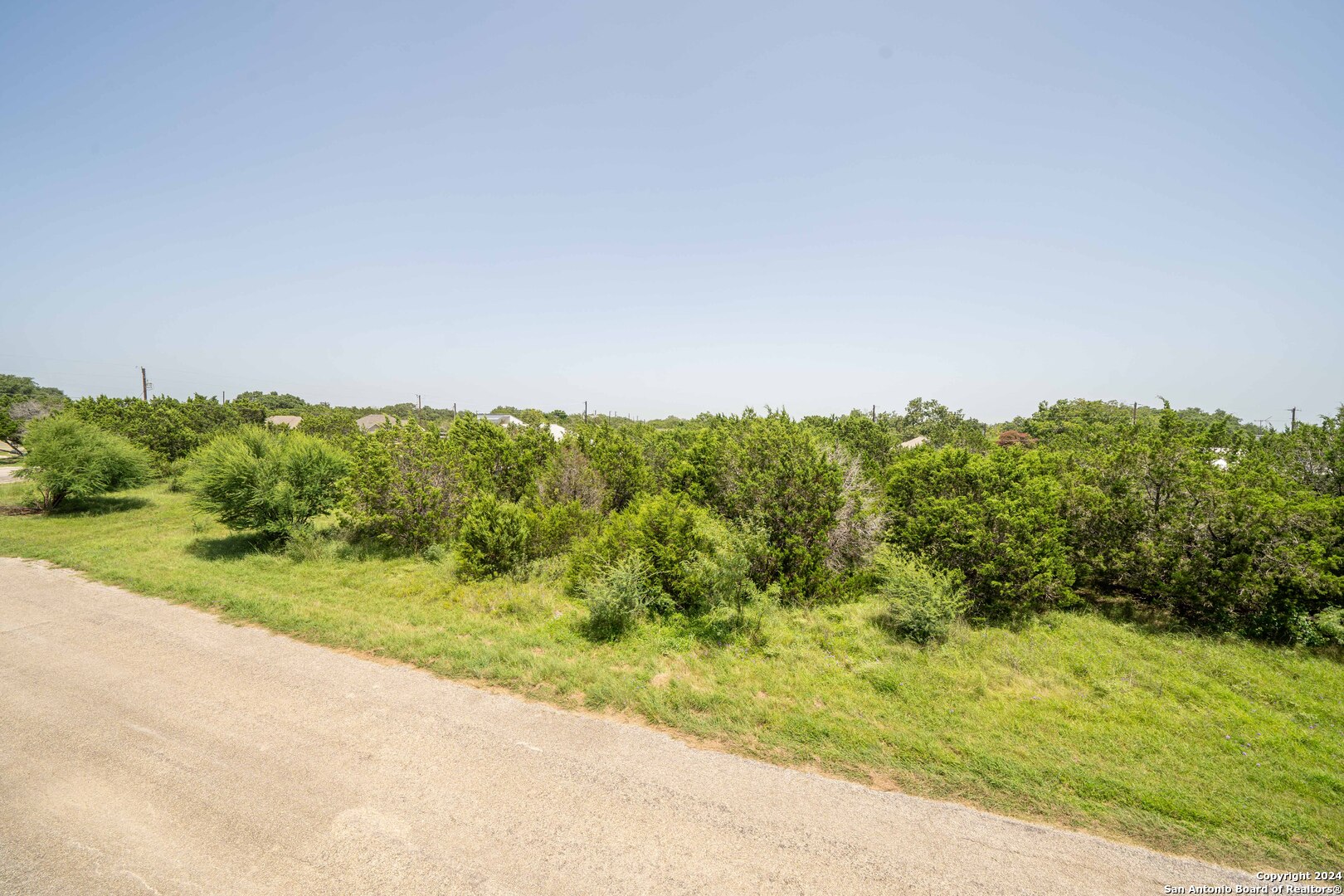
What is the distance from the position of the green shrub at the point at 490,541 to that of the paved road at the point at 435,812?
4.92m

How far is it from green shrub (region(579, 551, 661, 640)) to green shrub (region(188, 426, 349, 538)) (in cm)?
1018

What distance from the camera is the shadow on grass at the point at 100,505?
64.1 feet

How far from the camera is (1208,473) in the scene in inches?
397

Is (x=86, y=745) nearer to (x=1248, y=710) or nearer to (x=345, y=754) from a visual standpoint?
(x=345, y=754)

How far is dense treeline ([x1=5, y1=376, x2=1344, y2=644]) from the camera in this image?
29.7ft

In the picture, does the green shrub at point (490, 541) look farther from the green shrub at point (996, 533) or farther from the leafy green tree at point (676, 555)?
the green shrub at point (996, 533)

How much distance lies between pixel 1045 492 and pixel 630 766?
33.9 ft

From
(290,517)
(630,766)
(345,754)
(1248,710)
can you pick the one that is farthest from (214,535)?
(1248,710)

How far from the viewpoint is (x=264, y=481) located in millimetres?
13703

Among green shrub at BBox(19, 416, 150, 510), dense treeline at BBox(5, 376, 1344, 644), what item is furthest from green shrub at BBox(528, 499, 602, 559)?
green shrub at BBox(19, 416, 150, 510)

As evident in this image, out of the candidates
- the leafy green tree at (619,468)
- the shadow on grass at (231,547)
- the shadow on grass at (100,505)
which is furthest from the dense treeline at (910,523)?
the shadow on grass at (100,505)

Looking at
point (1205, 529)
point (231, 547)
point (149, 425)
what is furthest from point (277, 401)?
point (1205, 529)

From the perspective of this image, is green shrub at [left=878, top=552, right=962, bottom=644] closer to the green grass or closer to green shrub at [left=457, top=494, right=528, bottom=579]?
the green grass

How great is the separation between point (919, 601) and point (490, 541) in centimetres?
929
